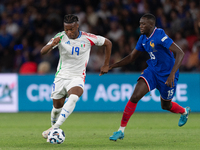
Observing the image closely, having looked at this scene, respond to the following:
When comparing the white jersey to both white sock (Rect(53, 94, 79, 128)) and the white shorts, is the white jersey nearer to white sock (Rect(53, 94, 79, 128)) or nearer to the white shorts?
the white shorts

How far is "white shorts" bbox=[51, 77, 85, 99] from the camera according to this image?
6.76m

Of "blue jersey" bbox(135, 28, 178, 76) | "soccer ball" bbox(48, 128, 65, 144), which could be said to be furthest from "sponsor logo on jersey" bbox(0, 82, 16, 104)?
"soccer ball" bbox(48, 128, 65, 144)

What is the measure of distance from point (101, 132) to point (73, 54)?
1996 millimetres

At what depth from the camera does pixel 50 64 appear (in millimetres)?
13648

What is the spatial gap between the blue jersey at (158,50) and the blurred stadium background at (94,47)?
4798 mm

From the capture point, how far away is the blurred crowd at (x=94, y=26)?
13250 millimetres

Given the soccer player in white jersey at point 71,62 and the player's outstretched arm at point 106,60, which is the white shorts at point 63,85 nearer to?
the soccer player in white jersey at point 71,62

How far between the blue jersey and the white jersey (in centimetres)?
97

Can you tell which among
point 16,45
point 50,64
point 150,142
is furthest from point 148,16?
point 16,45

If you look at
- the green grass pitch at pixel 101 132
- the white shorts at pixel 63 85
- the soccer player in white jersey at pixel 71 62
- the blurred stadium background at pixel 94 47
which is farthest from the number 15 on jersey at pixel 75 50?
the blurred stadium background at pixel 94 47

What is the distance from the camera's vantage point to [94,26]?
14617mm

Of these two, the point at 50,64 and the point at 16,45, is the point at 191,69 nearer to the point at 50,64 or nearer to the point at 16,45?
the point at 50,64

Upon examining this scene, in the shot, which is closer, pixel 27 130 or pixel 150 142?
pixel 150 142

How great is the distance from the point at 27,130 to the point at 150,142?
3013 millimetres
